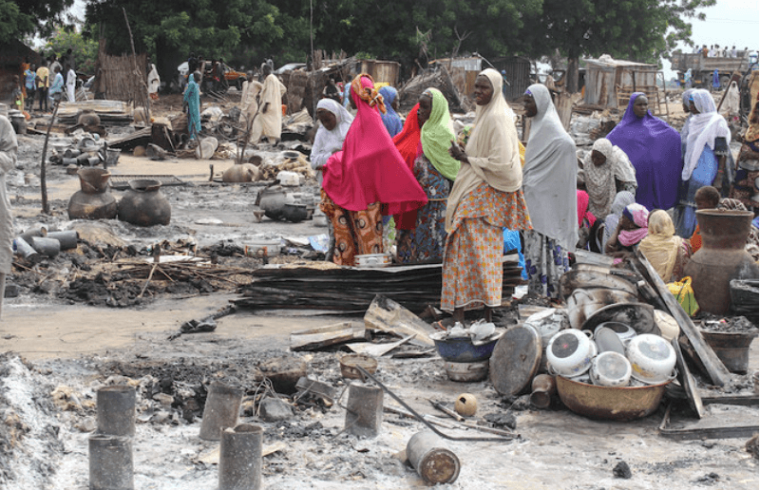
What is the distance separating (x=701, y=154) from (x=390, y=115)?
3143 mm

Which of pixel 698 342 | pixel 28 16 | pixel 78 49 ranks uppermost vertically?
pixel 78 49

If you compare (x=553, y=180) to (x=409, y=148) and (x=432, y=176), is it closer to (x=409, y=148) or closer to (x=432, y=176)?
(x=432, y=176)

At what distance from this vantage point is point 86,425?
4.37 metres

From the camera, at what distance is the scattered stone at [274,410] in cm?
453

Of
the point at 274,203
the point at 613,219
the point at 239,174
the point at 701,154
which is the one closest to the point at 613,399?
the point at 613,219

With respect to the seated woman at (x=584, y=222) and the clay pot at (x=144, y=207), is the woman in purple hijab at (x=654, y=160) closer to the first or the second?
the seated woman at (x=584, y=222)

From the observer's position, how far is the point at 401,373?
18.2 feet

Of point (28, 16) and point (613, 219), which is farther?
point (28, 16)

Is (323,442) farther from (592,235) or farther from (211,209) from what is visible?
(211,209)

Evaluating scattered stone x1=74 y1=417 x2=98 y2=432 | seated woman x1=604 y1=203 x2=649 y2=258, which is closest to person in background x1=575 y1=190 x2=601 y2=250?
seated woman x1=604 y1=203 x2=649 y2=258

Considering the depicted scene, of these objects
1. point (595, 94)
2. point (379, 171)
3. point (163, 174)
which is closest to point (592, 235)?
point (379, 171)

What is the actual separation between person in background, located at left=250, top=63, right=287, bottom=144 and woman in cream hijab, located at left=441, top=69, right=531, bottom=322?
575 inches

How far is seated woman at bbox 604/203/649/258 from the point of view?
7.62 metres

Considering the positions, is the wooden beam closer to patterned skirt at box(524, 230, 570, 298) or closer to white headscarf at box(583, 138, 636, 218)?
patterned skirt at box(524, 230, 570, 298)
